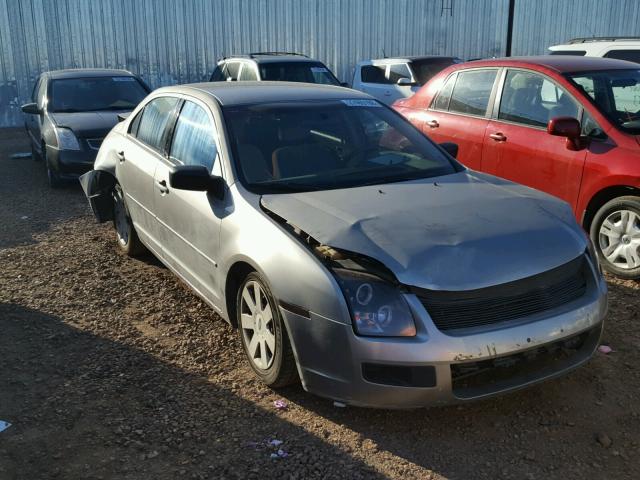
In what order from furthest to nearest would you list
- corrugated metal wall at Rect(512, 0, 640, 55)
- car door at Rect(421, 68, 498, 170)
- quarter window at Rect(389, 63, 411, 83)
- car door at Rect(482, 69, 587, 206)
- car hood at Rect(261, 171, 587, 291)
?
corrugated metal wall at Rect(512, 0, 640, 55), quarter window at Rect(389, 63, 411, 83), car door at Rect(421, 68, 498, 170), car door at Rect(482, 69, 587, 206), car hood at Rect(261, 171, 587, 291)

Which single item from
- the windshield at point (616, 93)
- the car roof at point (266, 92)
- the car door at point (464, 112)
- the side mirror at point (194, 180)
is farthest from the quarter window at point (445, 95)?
the side mirror at point (194, 180)

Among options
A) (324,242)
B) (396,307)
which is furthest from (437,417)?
(324,242)

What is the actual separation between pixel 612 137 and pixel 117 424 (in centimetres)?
420

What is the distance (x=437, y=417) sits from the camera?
338 centimetres

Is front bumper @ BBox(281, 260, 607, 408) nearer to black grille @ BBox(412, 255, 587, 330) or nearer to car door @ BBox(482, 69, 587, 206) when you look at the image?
black grille @ BBox(412, 255, 587, 330)

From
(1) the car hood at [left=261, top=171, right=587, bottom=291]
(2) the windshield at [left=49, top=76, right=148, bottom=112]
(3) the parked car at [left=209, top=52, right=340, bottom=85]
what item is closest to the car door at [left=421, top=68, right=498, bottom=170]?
(1) the car hood at [left=261, top=171, right=587, bottom=291]

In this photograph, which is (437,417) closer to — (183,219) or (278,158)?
(278,158)

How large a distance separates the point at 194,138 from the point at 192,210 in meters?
0.58

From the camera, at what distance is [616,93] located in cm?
565

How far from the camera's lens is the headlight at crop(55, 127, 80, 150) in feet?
28.9

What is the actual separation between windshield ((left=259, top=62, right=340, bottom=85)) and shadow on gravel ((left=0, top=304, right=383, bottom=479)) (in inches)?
337

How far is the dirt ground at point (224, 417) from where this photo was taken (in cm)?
301

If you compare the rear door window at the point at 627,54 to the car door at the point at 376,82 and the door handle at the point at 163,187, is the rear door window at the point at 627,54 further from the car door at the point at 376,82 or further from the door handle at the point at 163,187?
the door handle at the point at 163,187

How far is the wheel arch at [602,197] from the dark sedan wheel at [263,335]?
3.12 meters
